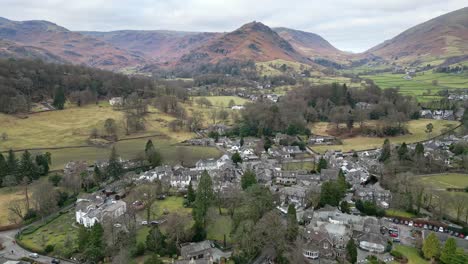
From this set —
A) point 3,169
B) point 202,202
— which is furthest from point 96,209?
point 3,169

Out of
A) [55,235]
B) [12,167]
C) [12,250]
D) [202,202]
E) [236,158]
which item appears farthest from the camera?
[236,158]

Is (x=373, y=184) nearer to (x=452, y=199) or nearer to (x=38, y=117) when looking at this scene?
(x=452, y=199)

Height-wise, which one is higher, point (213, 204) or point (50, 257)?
point (213, 204)

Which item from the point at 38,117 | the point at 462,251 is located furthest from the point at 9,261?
the point at 38,117

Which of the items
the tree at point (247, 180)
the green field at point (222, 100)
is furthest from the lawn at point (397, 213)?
the green field at point (222, 100)

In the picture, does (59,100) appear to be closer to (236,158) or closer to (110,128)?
(110,128)
